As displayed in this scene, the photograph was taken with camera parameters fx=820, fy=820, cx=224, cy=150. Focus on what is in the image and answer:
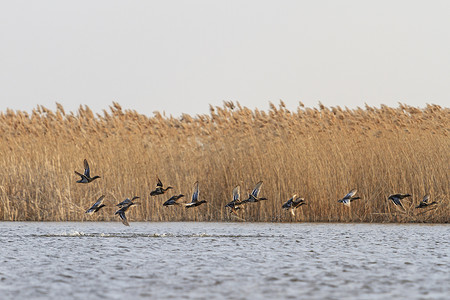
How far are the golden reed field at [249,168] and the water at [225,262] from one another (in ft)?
4.88

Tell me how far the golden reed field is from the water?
1.49 metres

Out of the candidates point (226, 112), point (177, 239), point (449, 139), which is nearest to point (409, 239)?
point (177, 239)

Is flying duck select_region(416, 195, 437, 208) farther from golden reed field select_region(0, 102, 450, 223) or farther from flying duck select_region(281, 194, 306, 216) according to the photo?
flying duck select_region(281, 194, 306, 216)

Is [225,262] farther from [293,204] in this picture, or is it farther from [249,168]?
[249,168]

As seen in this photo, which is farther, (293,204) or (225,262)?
(293,204)

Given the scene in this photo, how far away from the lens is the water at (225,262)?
6801 millimetres

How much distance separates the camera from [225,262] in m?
8.89

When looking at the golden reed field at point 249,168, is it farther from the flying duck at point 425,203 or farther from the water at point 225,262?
the water at point 225,262

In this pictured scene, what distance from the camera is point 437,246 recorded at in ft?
34.8

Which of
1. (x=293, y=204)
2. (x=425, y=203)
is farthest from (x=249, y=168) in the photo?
(x=425, y=203)

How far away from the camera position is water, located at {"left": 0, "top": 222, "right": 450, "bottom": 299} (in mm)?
6801

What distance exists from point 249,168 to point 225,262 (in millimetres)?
7269

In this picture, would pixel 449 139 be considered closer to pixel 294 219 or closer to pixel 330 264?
pixel 294 219

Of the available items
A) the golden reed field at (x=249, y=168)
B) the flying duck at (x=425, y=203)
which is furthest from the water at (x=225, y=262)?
the golden reed field at (x=249, y=168)
